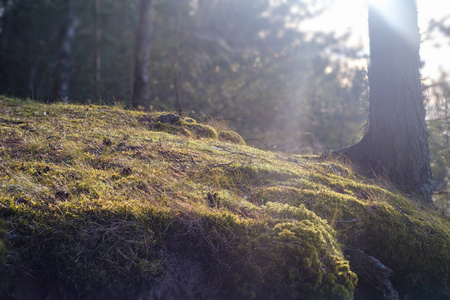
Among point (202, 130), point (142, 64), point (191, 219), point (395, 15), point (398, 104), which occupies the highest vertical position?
point (395, 15)

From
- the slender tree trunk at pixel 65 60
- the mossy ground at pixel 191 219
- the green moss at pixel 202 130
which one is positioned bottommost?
the mossy ground at pixel 191 219

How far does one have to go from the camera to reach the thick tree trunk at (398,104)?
6.60 metres

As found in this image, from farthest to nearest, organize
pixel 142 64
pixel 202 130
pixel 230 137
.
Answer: pixel 142 64, pixel 230 137, pixel 202 130

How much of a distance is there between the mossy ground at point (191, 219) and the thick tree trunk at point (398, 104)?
52.6 inches

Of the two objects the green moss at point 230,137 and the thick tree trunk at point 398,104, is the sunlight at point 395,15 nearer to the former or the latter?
the thick tree trunk at point 398,104

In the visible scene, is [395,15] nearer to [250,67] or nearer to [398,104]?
[398,104]

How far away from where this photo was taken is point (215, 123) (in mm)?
7820

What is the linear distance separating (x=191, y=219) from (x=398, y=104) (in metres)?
5.02

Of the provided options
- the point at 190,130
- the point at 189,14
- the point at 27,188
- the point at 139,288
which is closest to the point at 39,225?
the point at 27,188

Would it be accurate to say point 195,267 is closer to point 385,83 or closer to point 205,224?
point 205,224

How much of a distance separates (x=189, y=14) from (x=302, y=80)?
6865mm

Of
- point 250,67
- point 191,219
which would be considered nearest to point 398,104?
point 191,219

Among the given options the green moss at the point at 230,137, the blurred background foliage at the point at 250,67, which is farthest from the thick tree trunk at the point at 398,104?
the blurred background foliage at the point at 250,67

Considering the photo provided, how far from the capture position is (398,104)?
6621 mm
